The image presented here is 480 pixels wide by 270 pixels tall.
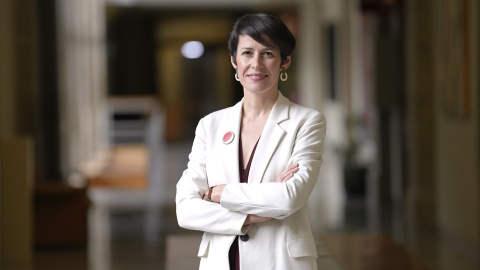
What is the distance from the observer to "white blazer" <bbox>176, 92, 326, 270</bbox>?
8.29 ft

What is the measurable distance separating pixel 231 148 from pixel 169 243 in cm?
109

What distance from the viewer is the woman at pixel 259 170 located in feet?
8.31

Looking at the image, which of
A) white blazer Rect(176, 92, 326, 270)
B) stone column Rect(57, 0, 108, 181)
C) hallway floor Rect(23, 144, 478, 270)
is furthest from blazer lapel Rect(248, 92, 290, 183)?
stone column Rect(57, 0, 108, 181)

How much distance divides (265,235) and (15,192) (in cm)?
543

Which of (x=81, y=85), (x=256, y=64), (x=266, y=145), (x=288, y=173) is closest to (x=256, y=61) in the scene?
(x=256, y=64)

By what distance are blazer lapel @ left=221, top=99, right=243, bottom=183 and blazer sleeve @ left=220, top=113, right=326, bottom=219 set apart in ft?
0.24

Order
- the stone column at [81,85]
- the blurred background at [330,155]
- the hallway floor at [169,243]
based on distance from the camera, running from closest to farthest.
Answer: the hallway floor at [169,243] < the blurred background at [330,155] < the stone column at [81,85]

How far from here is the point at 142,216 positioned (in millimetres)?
10719

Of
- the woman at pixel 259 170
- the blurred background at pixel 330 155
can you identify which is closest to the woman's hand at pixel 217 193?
the woman at pixel 259 170

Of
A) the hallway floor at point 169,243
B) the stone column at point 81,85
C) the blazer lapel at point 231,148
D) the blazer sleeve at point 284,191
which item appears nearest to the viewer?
the blazer sleeve at point 284,191

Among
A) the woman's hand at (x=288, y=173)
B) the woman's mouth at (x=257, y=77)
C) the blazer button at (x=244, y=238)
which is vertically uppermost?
the woman's mouth at (x=257, y=77)

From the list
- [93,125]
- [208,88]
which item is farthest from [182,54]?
[93,125]

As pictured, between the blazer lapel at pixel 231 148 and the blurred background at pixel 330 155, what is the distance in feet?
2.15

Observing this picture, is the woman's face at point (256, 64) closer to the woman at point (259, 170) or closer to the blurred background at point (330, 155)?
the woman at point (259, 170)
